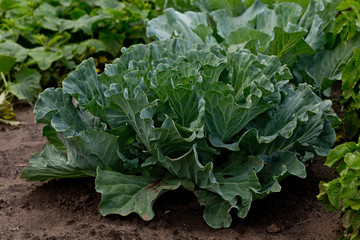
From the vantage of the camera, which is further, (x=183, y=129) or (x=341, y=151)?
(x=183, y=129)

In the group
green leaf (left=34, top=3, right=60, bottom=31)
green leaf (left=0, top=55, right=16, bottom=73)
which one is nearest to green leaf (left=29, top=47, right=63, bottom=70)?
green leaf (left=0, top=55, right=16, bottom=73)

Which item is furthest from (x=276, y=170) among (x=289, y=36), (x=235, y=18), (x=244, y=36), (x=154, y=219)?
(x=235, y=18)

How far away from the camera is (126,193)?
3.02 m

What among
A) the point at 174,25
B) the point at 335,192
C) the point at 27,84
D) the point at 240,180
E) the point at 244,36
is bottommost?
the point at 27,84

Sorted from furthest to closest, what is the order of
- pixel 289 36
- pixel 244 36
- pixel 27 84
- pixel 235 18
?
pixel 27 84 < pixel 235 18 < pixel 244 36 < pixel 289 36

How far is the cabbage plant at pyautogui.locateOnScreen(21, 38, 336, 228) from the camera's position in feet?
9.56

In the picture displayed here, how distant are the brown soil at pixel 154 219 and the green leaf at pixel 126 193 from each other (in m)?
0.10

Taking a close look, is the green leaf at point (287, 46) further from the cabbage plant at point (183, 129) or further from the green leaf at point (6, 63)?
the green leaf at point (6, 63)

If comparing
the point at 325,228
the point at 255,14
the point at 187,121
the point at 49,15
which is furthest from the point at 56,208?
the point at 49,15

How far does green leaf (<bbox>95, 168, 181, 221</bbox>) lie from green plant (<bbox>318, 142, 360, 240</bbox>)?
3.19ft

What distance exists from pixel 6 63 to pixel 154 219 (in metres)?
3.05

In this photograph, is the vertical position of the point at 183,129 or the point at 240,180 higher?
the point at 183,129

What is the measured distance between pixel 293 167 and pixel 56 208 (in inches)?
65.5

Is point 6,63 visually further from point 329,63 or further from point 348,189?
point 348,189
